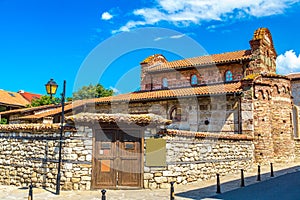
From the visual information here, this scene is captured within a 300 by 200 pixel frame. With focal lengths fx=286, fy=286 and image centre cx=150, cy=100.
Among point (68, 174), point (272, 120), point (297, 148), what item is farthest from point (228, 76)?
point (68, 174)

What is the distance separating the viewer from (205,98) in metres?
20.7

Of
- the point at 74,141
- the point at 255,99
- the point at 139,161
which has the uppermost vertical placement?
the point at 255,99

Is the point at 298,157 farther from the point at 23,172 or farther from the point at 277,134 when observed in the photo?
the point at 23,172

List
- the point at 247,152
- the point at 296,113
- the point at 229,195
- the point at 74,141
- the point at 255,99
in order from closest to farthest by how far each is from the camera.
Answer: the point at 229,195 < the point at 74,141 < the point at 247,152 < the point at 255,99 < the point at 296,113

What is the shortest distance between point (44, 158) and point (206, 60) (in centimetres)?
1720

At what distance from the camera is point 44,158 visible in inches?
470

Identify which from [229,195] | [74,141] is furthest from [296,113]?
[74,141]

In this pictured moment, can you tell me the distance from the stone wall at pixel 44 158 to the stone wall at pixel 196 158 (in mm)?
2573

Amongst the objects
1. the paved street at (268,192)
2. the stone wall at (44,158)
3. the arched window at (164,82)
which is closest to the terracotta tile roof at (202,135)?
the paved street at (268,192)

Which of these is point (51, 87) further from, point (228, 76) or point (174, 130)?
→ point (228, 76)

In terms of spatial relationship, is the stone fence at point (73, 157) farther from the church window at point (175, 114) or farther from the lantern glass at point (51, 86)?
the church window at point (175, 114)

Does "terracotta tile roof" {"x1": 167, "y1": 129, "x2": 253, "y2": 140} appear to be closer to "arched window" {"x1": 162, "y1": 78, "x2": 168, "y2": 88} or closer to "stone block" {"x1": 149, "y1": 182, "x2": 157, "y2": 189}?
"stone block" {"x1": 149, "y1": 182, "x2": 157, "y2": 189}

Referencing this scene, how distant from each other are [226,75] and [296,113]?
50.5 feet

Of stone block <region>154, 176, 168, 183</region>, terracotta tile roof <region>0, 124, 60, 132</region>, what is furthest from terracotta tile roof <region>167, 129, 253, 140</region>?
terracotta tile roof <region>0, 124, 60, 132</region>
